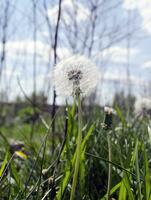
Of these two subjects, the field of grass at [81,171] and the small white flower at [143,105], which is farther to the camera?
the small white flower at [143,105]

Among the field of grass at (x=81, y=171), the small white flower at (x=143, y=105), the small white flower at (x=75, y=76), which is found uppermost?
the small white flower at (x=75, y=76)

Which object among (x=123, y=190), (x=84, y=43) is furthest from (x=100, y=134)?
(x=84, y=43)

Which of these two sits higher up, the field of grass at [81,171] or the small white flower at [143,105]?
the small white flower at [143,105]

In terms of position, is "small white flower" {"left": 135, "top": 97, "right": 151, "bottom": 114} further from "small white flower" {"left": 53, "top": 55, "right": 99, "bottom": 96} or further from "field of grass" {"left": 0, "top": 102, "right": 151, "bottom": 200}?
"small white flower" {"left": 53, "top": 55, "right": 99, "bottom": 96}

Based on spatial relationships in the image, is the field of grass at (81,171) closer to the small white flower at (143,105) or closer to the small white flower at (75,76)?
the small white flower at (75,76)

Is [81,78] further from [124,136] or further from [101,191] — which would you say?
[124,136]

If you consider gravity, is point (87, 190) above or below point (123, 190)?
below

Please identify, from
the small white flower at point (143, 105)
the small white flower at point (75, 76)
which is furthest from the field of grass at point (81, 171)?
the small white flower at point (143, 105)

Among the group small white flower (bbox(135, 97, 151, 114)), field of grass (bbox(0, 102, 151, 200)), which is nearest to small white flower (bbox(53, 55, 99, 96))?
field of grass (bbox(0, 102, 151, 200))

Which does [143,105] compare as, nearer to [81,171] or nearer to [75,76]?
[81,171]
